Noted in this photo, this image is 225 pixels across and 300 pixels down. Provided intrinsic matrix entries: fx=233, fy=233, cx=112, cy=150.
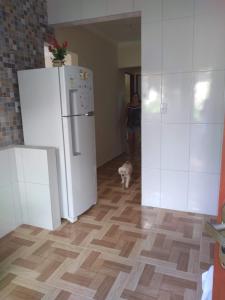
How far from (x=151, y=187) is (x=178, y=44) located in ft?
5.17

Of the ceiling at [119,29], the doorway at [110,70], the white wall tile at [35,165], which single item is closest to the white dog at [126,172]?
the doorway at [110,70]

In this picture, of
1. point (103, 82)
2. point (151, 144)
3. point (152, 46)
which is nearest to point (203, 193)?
point (151, 144)

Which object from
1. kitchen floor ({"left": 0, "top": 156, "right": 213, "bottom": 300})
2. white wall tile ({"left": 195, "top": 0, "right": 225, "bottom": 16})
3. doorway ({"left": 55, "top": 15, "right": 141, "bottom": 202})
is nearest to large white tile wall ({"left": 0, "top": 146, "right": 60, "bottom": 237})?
kitchen floor ({"left": 0, "top": 156, "right": 213, "bottom": 300})

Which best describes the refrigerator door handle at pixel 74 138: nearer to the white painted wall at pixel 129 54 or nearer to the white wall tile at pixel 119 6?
the white wall tile at pixel 119 6

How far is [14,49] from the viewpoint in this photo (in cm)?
245

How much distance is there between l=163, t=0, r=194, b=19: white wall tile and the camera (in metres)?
2.27

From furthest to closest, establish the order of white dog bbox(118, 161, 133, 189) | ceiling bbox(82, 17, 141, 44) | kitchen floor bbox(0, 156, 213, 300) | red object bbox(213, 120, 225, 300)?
ceiling bbox(82, 17, 141, 44) → white dog bbox(118, 161, 133, 189) → kitchen floor bbox(0, 156, 213, 300) → red object bbox(213, 120, 225, 300)

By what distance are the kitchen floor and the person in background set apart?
9.97ft

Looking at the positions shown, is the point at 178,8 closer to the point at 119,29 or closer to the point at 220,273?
the point at 119,29

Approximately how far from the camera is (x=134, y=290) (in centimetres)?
158

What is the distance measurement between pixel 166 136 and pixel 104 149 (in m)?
2.40

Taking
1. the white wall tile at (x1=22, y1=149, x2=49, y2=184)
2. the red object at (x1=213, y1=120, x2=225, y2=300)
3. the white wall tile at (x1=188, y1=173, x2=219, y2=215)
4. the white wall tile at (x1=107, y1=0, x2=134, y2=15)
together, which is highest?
the white wall tile at (x1=107, y1=0, x2=134, y2=15)

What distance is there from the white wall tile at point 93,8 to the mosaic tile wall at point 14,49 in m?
0.54

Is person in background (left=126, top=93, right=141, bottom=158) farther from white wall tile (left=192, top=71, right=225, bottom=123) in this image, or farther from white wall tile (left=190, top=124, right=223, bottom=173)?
white wall tile (left=192, top=71, right=225, bottom=123)
